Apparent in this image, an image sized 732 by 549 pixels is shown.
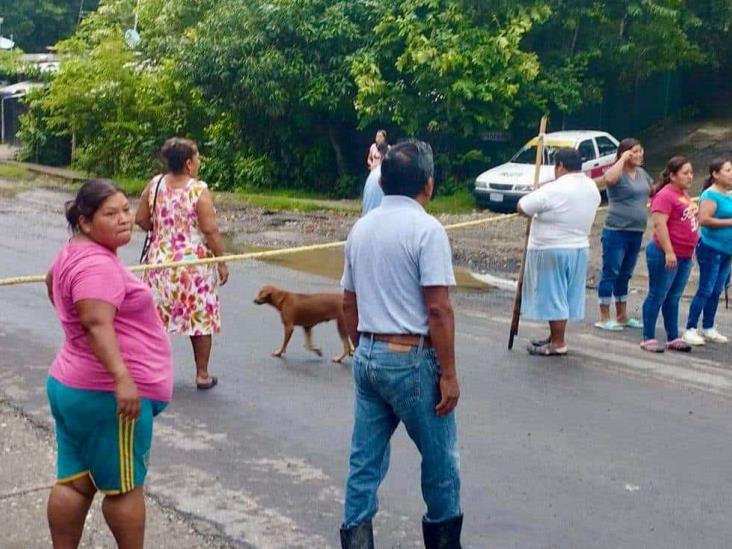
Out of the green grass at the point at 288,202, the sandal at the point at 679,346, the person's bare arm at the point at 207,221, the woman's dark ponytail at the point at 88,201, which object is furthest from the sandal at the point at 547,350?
the green grass at the point at 288,202

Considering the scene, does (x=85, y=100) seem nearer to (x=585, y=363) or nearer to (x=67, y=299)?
(x=585, y=363)

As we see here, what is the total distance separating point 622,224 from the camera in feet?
33.4

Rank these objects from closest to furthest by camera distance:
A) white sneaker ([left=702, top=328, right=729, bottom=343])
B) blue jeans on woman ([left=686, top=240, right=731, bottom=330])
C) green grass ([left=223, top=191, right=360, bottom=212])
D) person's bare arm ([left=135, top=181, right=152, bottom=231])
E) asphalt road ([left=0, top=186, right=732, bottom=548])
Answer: asphalt road ([left=0, top=186, right=732, bottom=548]), person's bare arm ([left=135, top=181, right=152, bottom=231]), blue jeans on woman ([left=686, top=240, right=731, bottom=330]), white sneaker ([left=702, top=328, right=729, bottom=343]), green grass ([left=223, top=191, right=360, bottom=212])

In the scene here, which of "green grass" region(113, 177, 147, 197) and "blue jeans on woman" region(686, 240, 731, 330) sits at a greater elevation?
"blue jeans on woman" region(686, 240, 731, 330)

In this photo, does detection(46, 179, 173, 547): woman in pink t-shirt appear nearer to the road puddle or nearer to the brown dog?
the brown dog

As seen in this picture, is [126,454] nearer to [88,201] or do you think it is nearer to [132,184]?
[88,201]

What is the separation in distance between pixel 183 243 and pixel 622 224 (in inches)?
168

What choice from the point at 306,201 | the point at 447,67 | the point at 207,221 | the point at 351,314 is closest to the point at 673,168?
the point at 207,221

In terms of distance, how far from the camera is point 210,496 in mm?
5844

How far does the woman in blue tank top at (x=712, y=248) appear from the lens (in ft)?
31.1

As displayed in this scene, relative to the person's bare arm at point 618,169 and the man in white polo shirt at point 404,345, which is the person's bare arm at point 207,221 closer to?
the man in white polo shirt at point 404,345

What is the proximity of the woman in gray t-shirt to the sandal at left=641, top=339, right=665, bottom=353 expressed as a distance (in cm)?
90

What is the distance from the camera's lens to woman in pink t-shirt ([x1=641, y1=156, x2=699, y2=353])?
30.4 ft

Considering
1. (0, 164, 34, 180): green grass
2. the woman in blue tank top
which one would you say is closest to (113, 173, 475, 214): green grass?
(0, 164, 34, 180): green grass
